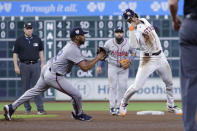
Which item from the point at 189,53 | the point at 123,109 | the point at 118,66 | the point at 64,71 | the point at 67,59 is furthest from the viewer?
the point at 118,66

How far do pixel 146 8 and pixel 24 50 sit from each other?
7496 mm

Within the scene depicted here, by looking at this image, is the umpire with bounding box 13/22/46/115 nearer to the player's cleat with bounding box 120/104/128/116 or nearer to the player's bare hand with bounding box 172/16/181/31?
the player's cleat with bounding box 120/104/128/116

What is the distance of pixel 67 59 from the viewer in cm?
988

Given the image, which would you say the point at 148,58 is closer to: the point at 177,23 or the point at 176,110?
the point at 176,110

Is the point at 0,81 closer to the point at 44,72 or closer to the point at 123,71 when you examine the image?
the point at 123,71

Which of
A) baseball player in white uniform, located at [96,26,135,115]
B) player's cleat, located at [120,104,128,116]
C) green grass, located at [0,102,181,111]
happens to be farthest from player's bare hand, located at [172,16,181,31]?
green grass, located at [0,102,181,111]

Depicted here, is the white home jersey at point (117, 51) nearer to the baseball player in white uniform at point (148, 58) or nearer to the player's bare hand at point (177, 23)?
the baseball player in white uniform at point (148, 58)

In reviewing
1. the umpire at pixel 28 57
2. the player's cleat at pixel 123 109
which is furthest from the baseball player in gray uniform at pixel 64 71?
the umpire at pixel 28 57

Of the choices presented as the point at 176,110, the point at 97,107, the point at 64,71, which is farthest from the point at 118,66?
the point at 97,107

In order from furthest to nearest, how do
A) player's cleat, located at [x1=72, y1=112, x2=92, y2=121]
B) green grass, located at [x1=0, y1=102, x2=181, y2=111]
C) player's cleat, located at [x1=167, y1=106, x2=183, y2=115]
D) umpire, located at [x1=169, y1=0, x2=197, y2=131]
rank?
1. green grass, located at [x1=0, y1=102, x2=181, y2=111]
2. player's cleat, located at [x1=167, y1=106, x2=183, y2=115]
3. player's cleat, located at [x1=72, y1=112, x2=92, y2=121]
4. umpire, located at [x1=169, y1=0, x2=197, y2=131]

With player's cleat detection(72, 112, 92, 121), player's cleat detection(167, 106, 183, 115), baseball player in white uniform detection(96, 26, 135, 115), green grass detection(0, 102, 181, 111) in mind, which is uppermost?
baseball player in white uniform detection(96, 26, 135, 115)

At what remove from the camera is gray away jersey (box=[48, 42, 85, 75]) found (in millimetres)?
9750

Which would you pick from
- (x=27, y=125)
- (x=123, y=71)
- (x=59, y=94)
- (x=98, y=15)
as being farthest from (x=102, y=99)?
(x=27, y=125)

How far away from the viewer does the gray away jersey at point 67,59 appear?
9750 mm
